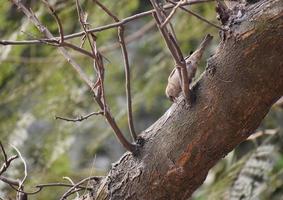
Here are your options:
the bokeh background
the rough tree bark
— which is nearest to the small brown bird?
the rough tree bark

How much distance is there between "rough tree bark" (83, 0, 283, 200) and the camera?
3.34ft

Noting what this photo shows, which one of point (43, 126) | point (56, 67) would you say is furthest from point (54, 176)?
point (43, 126)

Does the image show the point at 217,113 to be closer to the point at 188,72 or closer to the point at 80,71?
the point at 188,72

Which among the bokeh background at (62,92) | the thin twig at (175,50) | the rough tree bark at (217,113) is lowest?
the rough tree bark at (217,113)

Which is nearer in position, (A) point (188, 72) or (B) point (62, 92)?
(A) point (188, 72)

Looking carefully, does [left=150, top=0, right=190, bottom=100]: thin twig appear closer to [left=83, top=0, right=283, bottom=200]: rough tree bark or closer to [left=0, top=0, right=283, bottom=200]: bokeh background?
[left=83, top=0, right=283, bottom=200]: rough tree bark

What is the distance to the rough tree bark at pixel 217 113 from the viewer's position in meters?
1.02

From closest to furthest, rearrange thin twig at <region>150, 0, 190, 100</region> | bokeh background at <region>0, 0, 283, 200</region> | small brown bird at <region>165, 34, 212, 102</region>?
thin twig at <region>150, 0, 190, 100</region>, small brown bird at <region>165, 34, 212, 102</region>, bokeh background at <region>0, 0, 283, 200</region>

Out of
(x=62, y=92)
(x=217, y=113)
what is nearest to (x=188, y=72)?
(x=217, y=113)

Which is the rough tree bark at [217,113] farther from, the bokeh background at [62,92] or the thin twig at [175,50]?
the bokeh background at [62,92]

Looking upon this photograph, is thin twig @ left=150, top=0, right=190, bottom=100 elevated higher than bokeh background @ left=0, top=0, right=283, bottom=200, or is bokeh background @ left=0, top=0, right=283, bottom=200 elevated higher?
bokeh background @ left=0, top=0, right=283, bottom=200

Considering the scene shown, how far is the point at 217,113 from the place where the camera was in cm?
104

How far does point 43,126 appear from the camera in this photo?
3682 mm

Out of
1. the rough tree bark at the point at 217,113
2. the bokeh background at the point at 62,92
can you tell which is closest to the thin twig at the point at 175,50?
the rough tree bark at the point at 217,113
